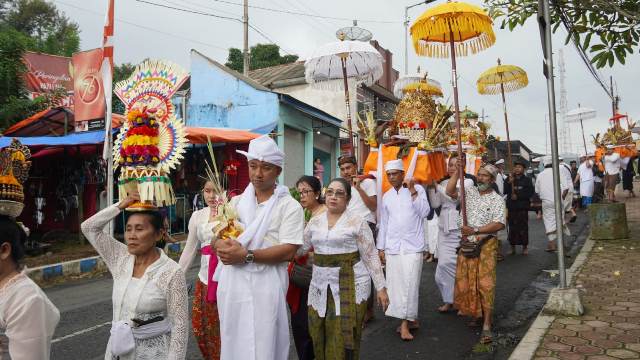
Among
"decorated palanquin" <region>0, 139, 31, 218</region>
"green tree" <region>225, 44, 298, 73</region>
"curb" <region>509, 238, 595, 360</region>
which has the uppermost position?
"green tree" <region>225, 44, 298, 73</region>

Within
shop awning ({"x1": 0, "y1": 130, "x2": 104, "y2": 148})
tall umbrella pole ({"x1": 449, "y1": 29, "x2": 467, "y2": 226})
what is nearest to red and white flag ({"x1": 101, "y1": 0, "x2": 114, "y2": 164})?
shop awning ({"x1": 0, "y1": 130, "x2": 104, "y2": 148})

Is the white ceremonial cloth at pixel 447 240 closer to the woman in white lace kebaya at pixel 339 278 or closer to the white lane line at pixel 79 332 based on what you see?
the woman in white lace kebaya at pixel 339 278

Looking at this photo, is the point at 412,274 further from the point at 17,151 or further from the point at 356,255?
the point at 17,151

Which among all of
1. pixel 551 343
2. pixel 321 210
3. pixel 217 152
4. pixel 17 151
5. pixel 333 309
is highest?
pixel 217 152

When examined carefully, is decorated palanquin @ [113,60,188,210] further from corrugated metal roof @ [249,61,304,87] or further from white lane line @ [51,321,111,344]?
corrugated metal roof @ [249,61,304,87]

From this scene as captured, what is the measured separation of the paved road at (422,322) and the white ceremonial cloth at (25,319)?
2.96 m

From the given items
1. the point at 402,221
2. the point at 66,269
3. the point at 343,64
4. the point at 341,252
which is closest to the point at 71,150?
the point at 66,269

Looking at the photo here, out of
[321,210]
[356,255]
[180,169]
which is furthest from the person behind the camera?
[180,169]

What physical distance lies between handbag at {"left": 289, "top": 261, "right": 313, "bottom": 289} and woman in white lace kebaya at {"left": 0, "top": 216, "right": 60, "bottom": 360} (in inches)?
93.3

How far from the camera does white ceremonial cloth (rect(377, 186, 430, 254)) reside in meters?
5.51

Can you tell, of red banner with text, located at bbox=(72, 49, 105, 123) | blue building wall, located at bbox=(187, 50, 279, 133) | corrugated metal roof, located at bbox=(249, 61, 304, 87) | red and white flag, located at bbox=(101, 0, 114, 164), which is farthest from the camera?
corrugated metal roof, located at bbox=(249, 61, 304, 87)

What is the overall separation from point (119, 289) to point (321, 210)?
2055 mm

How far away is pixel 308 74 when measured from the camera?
7.70 m

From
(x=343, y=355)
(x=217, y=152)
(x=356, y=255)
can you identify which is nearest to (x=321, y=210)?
(x=356, y=255)
